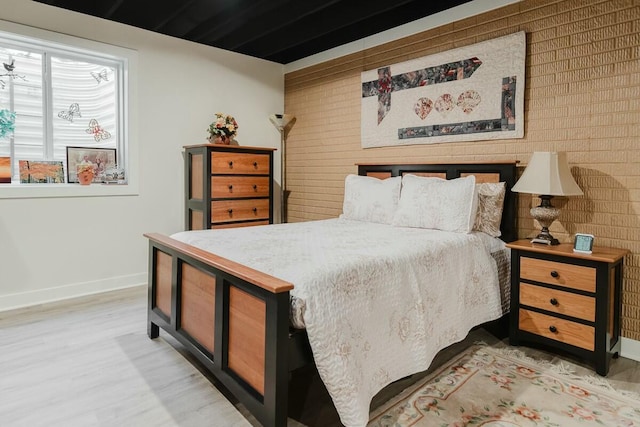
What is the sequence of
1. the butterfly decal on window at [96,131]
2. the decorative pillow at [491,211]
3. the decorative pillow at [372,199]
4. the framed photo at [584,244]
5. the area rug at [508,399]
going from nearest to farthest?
the area rug at [508,399] < the framed photo at [584,244] < the decorative pillow at [491,211] < the decorative pillow at [372,199] < the butterfly decal on window at [96,131]

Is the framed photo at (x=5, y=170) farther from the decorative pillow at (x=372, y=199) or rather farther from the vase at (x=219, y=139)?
the decorative pillow at (x=372, y=199)

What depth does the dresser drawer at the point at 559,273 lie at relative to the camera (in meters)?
2.35

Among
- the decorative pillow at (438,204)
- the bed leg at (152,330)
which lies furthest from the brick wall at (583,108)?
the bed leg at (152,330)

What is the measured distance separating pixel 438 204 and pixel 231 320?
5.74 feet

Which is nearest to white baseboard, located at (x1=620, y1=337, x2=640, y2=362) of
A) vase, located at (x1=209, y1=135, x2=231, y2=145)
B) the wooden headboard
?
the wooden headboard

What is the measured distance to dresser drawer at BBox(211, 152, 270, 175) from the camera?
13.2 feet

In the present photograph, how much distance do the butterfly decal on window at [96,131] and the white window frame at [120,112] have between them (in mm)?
145

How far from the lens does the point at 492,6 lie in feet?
10.3

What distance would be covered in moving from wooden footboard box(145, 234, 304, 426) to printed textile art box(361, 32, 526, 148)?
2.37m

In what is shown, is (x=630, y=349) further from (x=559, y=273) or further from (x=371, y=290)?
(x=371, y=290)

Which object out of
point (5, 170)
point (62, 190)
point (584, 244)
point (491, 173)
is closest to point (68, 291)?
point (62, 190)

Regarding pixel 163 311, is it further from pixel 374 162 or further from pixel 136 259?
pixel 374 162

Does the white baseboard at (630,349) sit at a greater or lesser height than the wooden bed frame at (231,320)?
lesser

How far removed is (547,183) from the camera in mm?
2516
